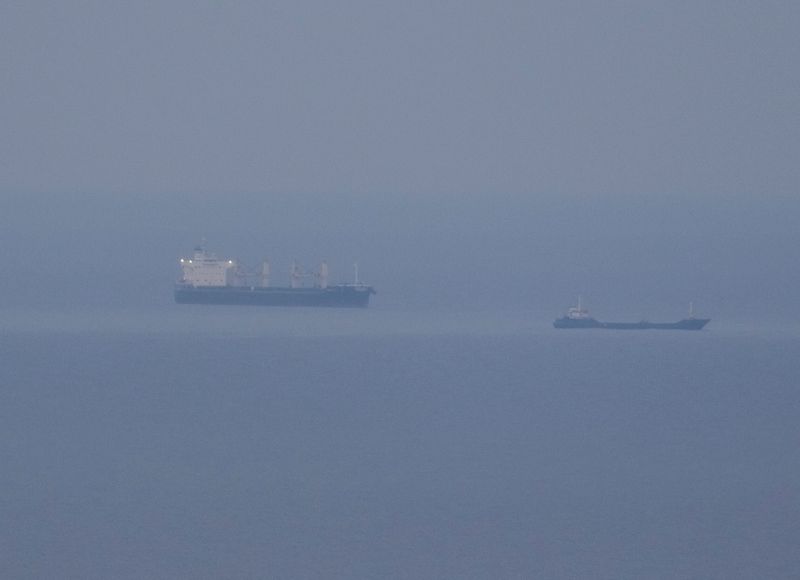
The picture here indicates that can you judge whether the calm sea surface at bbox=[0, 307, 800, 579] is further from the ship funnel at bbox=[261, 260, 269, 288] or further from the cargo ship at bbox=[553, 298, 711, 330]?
the ship funnel at bbox=[261, 260, 269, 288]

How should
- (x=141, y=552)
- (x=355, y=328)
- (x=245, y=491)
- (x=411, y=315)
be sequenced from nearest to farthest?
(x=141, y=552)
(x=245, y=491)
(x=355, y=328)
(x=411, y=315)

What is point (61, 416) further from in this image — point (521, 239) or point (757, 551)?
point (521, 239)

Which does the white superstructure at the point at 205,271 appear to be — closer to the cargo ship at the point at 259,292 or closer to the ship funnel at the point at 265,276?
the cargo ship at the point at 259,292

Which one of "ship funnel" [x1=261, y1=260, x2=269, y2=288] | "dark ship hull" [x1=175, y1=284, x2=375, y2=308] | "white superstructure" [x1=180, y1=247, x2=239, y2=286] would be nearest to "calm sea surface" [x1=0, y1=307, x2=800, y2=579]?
"dark ship hull" [x1=175, y1=284, x2=375, y2=308]

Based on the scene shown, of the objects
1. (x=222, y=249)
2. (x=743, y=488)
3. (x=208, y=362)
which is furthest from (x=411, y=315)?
(x=222, y=249)

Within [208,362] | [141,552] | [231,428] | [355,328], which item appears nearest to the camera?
[141,552]

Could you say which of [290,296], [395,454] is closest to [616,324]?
[290,296]
